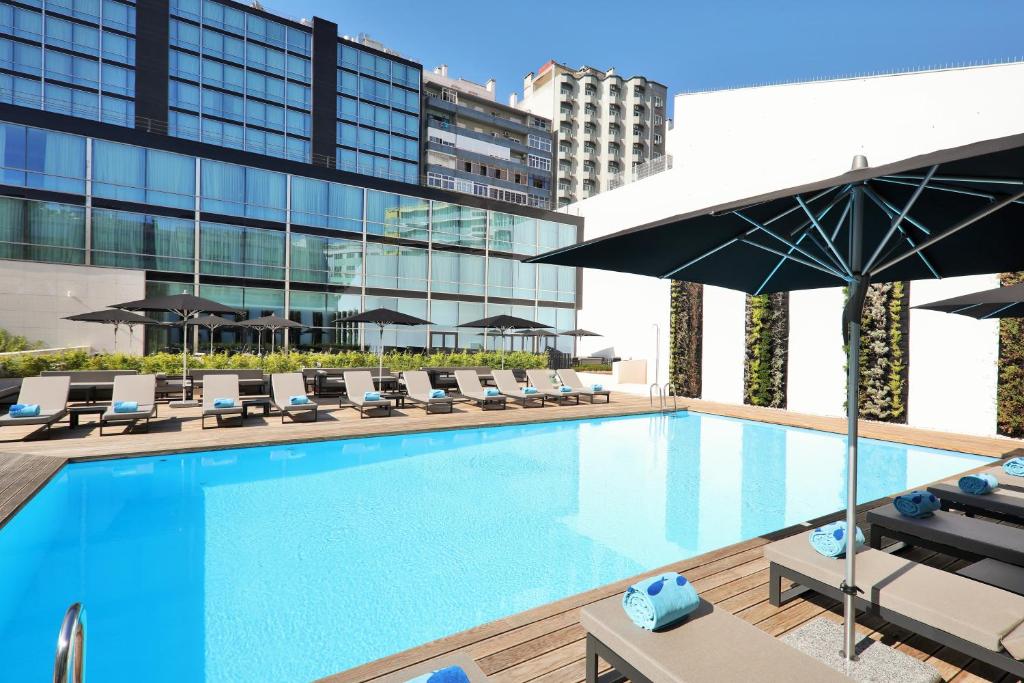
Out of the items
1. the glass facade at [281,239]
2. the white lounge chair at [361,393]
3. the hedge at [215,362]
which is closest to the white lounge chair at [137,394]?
the white lounge chair at [361,393]

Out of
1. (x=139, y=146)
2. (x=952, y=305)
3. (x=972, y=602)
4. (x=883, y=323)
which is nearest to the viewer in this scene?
(x=972, y=602)

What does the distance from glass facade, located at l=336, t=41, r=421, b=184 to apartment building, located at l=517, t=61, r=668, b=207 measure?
16.2m

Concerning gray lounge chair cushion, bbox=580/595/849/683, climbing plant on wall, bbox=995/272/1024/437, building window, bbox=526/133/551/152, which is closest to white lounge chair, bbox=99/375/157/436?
gray lounge chair cushion, bbox=580/595/849/683

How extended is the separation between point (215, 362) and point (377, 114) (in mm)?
28891

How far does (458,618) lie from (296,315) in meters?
20.5

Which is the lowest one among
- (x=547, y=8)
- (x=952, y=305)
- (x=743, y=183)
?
(x=952, y=305)

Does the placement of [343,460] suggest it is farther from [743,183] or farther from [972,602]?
[743,183]

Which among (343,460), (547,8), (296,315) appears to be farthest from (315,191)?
(343,460)

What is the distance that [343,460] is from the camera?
8.84 metres

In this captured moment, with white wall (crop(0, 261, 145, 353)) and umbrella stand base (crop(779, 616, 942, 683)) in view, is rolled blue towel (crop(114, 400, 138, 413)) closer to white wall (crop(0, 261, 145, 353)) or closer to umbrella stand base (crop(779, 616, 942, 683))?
umbrella stand base (crop(779, 616, 942, 683))

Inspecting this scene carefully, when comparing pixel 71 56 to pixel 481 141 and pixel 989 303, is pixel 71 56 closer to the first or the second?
pixel 481 141

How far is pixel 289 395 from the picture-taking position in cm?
1160

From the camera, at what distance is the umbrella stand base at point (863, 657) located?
2.63 metres

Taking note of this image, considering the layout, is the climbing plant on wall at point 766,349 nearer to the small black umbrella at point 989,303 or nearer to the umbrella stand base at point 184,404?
the small black umbrella at point 989,303
